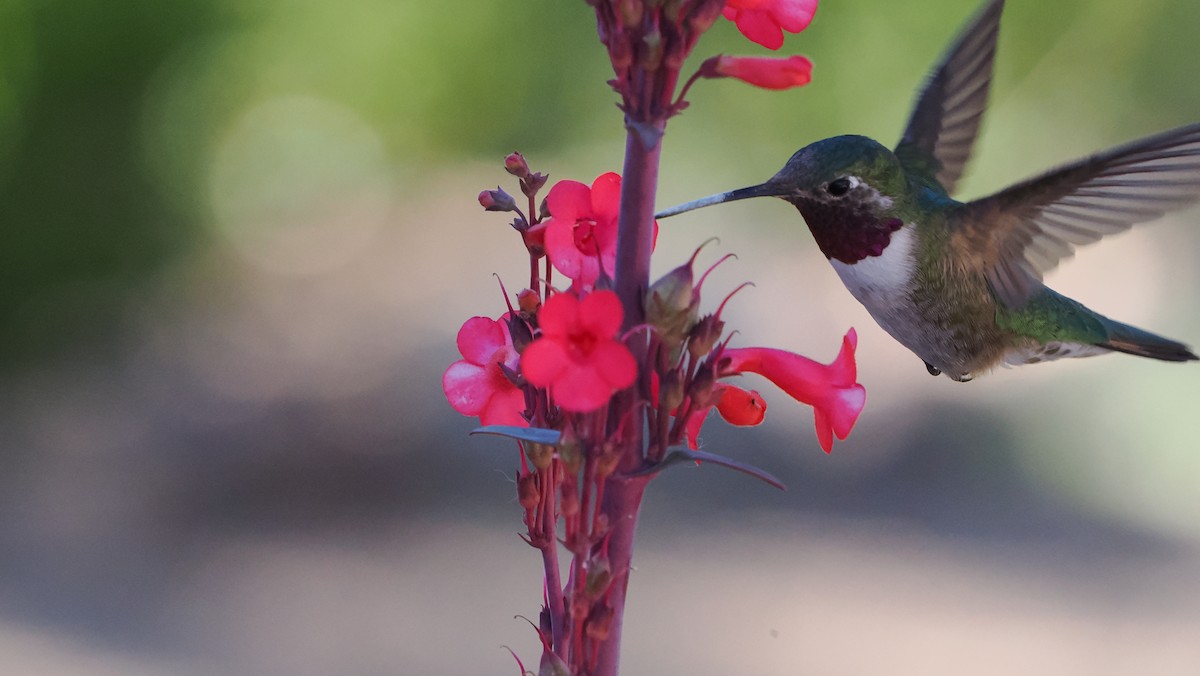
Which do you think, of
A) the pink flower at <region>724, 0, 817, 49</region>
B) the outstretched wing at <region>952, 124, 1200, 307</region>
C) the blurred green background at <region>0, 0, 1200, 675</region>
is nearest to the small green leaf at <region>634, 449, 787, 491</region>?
the pink flower at <region>724, 0, 817, 49</region>

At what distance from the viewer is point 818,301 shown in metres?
7.79

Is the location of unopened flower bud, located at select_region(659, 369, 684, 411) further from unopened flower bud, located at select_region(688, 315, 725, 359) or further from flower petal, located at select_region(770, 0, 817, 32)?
flower petal, located at select_region(770, 0, 817, 32)

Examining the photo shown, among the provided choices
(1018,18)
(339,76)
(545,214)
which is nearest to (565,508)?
(545,214)

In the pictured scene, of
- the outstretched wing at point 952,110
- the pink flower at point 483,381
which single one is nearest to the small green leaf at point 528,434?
the pink flower at point 483,381

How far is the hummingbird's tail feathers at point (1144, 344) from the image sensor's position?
2107 millimetres

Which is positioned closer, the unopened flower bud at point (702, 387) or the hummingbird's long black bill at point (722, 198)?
the unopened flower bud at point (702, 387)

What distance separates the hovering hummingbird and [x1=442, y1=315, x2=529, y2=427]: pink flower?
353 millimetres

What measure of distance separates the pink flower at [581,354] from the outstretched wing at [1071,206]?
1.00 meters

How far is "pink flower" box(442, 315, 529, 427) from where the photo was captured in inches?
49.1

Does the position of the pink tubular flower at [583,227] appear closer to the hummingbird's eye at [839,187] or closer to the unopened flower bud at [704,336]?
the unopened flower bud at [704,336]

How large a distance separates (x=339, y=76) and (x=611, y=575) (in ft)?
21.1

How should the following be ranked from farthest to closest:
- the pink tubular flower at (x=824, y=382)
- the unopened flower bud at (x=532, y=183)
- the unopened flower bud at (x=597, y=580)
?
the pink tubular flower at (x=824, y=382)
the unopened flower bud at (x=532, y=183)
the unopened flower bud at (x=597, y=580)

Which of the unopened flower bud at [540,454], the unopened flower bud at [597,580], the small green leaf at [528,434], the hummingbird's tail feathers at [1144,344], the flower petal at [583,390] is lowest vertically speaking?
the unopened flower bud at [597,580]

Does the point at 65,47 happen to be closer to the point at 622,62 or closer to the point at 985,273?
the point at 985,273
